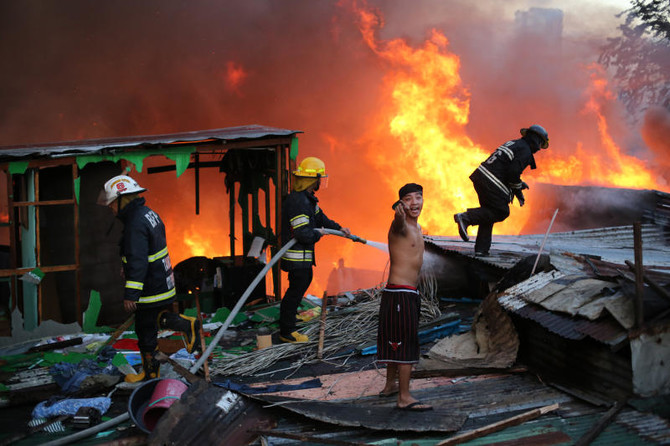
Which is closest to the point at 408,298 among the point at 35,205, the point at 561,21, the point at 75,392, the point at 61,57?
the point at 75,392

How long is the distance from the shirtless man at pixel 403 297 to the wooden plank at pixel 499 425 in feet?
1.98

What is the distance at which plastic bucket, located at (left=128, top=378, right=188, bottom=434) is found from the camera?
423 cm

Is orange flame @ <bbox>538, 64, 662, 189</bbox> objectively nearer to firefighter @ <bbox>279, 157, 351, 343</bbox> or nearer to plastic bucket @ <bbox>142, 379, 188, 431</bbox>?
firefighter @ <bbox>279, 157, 351, 343</bbox>

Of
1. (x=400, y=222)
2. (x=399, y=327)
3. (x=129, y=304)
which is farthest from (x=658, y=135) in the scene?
(x=129, y=304)

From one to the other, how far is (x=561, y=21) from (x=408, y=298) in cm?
2274

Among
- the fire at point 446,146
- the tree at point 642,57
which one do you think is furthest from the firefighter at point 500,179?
the tree at point 642,57

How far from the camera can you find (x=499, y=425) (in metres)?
4.07

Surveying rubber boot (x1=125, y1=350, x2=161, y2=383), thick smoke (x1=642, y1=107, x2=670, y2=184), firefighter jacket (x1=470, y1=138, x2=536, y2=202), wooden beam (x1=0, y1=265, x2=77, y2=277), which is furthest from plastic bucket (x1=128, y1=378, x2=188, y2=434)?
thick smoke (x1=642, y1=107, x2=670, y2=184)

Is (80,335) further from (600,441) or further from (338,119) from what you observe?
(338,119)

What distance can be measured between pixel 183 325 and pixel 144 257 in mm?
853

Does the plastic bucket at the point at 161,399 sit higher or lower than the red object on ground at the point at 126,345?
higher

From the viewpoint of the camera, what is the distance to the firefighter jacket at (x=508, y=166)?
7.58m

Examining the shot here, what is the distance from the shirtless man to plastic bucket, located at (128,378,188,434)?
5.80 feet

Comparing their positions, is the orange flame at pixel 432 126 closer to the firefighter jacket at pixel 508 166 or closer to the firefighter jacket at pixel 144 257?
the firefighter jacket at pixel 508 166
